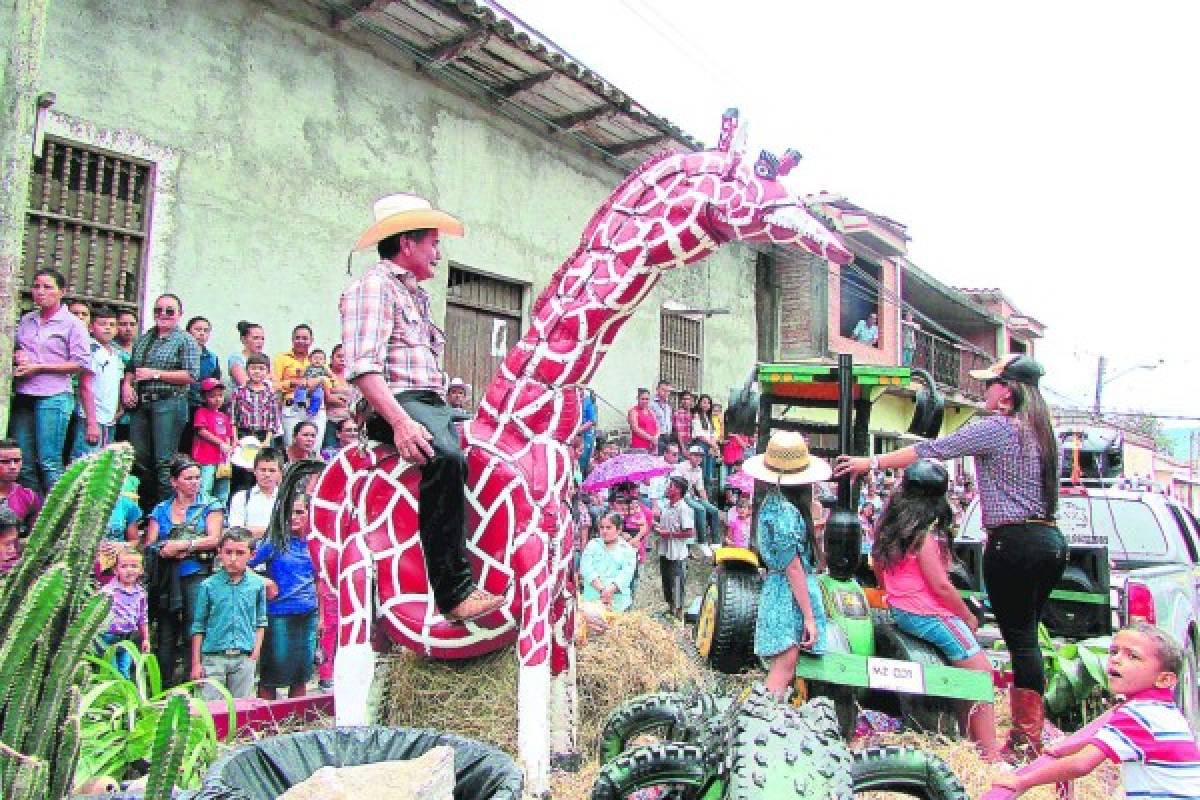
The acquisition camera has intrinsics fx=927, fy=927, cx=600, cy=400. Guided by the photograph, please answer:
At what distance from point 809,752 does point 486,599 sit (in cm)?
189

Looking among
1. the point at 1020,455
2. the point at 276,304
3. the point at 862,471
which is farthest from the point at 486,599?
the point at 276,304

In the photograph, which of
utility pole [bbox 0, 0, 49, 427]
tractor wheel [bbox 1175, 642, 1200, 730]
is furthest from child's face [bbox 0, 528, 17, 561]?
tractor wheel [bbox 1175, 642, 1200, 730]

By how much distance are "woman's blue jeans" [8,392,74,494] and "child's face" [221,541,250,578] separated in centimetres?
148

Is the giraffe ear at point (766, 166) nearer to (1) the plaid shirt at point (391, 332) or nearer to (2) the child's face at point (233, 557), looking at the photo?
(1) the plaid shirt at point (391, 332)

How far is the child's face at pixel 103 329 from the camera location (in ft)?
22.0

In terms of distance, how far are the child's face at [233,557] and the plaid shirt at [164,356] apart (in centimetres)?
191

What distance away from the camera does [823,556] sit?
18.8 ft

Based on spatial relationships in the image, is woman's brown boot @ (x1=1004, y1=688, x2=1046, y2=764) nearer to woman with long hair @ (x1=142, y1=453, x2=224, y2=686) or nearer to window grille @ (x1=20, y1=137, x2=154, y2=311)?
woman with long hair @ (x1=142, y1=453, x2=224, y2=686)

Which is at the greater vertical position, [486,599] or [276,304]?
[276,304]

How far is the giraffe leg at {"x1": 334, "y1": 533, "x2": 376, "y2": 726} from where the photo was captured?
130 inches

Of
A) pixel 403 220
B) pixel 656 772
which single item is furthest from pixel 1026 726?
pixel 403 220

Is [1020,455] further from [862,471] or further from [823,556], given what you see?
[823,556]

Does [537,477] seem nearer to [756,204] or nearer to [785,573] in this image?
[756,204]

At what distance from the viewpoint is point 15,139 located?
15.8 ft
